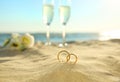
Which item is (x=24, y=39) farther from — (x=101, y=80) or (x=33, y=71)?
(x=101, y=80)

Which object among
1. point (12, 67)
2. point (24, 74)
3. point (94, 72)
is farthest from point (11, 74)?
point (94, 72)

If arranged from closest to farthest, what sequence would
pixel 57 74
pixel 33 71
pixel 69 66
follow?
1. pixel 57 74
2. pixel 69 66
3. pixel 33 71

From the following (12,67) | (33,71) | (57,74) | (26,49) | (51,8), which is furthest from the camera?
(51,8)

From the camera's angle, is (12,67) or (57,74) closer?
(57,74)

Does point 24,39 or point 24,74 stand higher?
point 24,39

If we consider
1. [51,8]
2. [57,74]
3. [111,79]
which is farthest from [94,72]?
[51,8]

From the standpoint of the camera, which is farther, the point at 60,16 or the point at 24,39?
the point at 60,16

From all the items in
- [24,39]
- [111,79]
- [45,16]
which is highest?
[45,16]

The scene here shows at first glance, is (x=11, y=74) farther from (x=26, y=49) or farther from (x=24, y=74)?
(x=26, y=49)

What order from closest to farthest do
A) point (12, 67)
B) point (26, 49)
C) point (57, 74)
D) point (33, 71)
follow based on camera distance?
point (57, 74) < point (33, 71) < point (12, 67) < point (26, 49)
